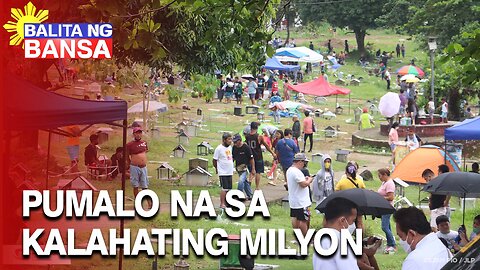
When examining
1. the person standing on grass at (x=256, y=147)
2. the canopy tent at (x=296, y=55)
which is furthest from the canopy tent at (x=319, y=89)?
the person standing on grass at (x=256, y=147)

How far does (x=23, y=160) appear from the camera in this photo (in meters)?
19.8

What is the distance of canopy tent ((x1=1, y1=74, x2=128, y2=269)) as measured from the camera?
34.5 ft

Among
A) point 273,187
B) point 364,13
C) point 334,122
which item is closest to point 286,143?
point 273,187

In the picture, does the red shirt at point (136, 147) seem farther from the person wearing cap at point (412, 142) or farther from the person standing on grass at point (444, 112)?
the person standing on grass at point (444, 112)

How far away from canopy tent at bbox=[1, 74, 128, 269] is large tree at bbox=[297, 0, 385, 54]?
189 feet

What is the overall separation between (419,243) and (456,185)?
660 centimetres

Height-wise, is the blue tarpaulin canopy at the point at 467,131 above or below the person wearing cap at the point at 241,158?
above

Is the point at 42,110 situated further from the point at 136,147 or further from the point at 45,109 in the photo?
the point at 136,147

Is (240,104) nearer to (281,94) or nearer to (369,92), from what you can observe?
(281,94)

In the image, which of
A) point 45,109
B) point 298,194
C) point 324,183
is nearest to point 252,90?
point 324,183

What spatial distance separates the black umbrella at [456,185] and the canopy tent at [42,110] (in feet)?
14.8

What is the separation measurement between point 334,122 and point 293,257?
24.7 metres

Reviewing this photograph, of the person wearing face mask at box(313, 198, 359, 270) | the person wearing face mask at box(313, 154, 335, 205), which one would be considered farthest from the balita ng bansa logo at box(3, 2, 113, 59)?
the person wearing face mask at box(313, 198, 359, 270)

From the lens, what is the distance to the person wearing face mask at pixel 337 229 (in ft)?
23.4
